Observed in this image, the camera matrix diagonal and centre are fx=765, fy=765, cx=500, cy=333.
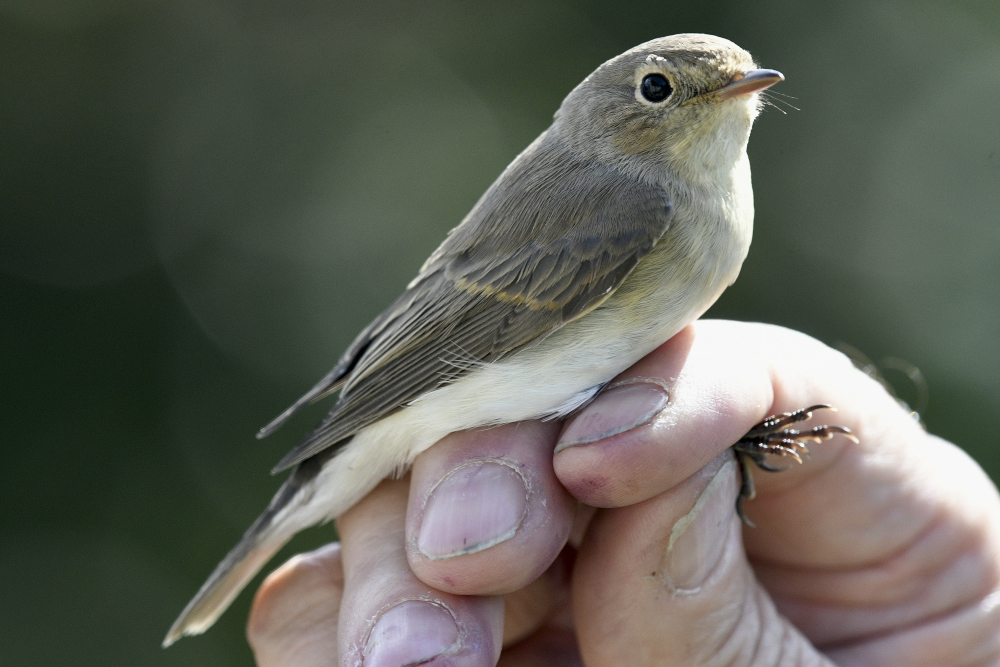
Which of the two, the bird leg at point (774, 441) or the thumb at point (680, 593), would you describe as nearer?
the thumb at point (680, 593)

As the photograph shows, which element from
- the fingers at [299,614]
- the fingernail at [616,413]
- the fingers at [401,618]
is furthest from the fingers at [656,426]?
the fingers at [299,614]

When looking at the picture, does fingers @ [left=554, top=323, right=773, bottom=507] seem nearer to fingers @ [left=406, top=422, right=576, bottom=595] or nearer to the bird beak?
fingers @ [left=406, top=422, right=576, bottom=595]

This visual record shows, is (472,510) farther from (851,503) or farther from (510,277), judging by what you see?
(851,503)

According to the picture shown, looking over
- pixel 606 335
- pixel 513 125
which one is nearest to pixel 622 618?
A: pixel 606 335

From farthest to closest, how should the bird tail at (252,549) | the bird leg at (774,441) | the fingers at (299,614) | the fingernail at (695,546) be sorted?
the bird tail at (252,549)
the fingers at (299,614)
the bird leg at (774,441)
the fingernail at (695,546)

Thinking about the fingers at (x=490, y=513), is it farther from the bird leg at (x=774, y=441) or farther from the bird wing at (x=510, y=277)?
the bird leg at (x=774, y=441)

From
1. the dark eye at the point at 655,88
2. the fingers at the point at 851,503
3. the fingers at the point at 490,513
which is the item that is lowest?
the fingers at the point at 851,503

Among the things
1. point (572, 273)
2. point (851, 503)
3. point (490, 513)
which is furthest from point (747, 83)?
point (490, 513)
